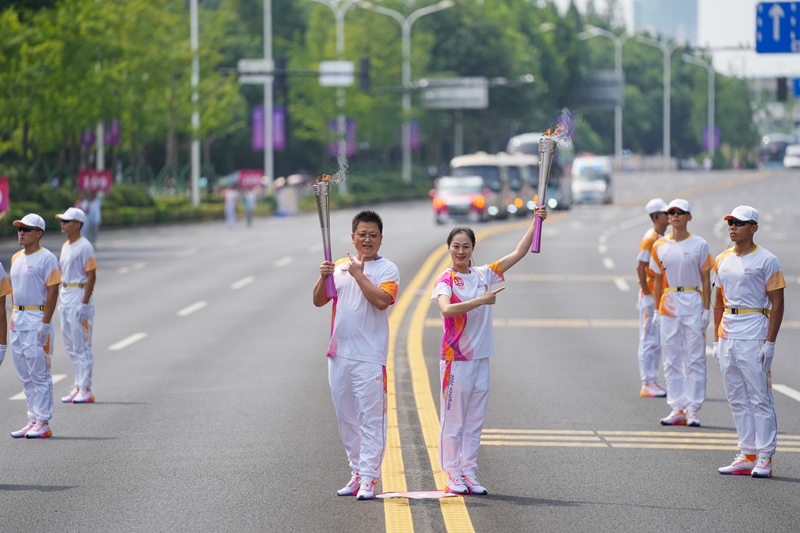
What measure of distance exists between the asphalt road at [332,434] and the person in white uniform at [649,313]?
0.34m

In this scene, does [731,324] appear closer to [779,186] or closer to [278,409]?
[278,409]

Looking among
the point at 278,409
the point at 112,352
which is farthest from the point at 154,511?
the point at 112,352

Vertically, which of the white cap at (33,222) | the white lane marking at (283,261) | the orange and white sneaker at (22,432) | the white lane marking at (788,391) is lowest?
the white lane marking at (788,391)

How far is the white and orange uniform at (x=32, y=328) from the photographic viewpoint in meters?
11.9

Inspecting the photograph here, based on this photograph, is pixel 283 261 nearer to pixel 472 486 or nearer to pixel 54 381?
pixel 54 381

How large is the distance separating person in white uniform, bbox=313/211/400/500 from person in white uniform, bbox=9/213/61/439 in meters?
3.67

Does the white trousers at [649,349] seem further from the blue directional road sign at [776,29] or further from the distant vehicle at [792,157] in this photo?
the distant vehicle at [792,157]

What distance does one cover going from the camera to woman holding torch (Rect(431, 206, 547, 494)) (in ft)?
30.5

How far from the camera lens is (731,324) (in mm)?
10477

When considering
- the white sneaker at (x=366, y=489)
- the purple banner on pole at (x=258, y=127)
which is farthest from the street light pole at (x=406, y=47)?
the white sneaker at (x=366, y=489)

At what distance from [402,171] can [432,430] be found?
3498 inches

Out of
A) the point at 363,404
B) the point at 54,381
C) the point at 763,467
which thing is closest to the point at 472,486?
the point at 363,404

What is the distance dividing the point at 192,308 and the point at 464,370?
16385mm

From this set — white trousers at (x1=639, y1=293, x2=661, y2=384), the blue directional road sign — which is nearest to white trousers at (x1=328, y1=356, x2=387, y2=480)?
white trousers at (x1=639, y1=293, x2=661, y2=384)
